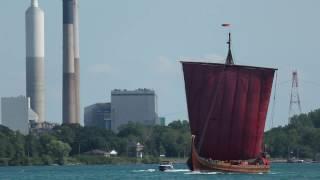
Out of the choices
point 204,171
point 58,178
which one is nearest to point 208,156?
point 204,171

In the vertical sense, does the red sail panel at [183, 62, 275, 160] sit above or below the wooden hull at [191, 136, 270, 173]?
above

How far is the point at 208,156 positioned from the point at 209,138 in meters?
2.08

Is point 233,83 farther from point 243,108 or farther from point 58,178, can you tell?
point 58,178

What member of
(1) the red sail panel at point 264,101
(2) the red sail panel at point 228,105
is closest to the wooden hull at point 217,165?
(2) the red sail panel at point 228,105

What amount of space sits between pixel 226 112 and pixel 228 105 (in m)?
0.74

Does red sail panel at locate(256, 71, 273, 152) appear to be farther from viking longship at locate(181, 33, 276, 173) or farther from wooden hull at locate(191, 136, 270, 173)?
wooden hull at locate(191, 136, 270, 173)

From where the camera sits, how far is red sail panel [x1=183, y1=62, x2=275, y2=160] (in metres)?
127

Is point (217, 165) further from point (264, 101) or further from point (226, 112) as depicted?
point (264, 101)

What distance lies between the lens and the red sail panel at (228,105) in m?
127

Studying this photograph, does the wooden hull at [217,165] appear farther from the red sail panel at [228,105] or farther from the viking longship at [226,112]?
the red sail panel at [228,105]

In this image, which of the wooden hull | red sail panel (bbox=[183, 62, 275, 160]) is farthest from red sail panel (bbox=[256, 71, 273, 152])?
the wooden hull

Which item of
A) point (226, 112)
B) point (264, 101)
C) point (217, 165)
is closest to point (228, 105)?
point (226, 112)

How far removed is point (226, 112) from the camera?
128125 mm

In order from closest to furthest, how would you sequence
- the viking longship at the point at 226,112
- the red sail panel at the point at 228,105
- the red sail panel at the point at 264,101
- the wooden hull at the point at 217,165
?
1. the wooden hull at the point at 217,165
2. the viking longship at the point at 226,112
3. the red sail panel at the point at 228,105
4. the red sail panel at the point at 264,101
